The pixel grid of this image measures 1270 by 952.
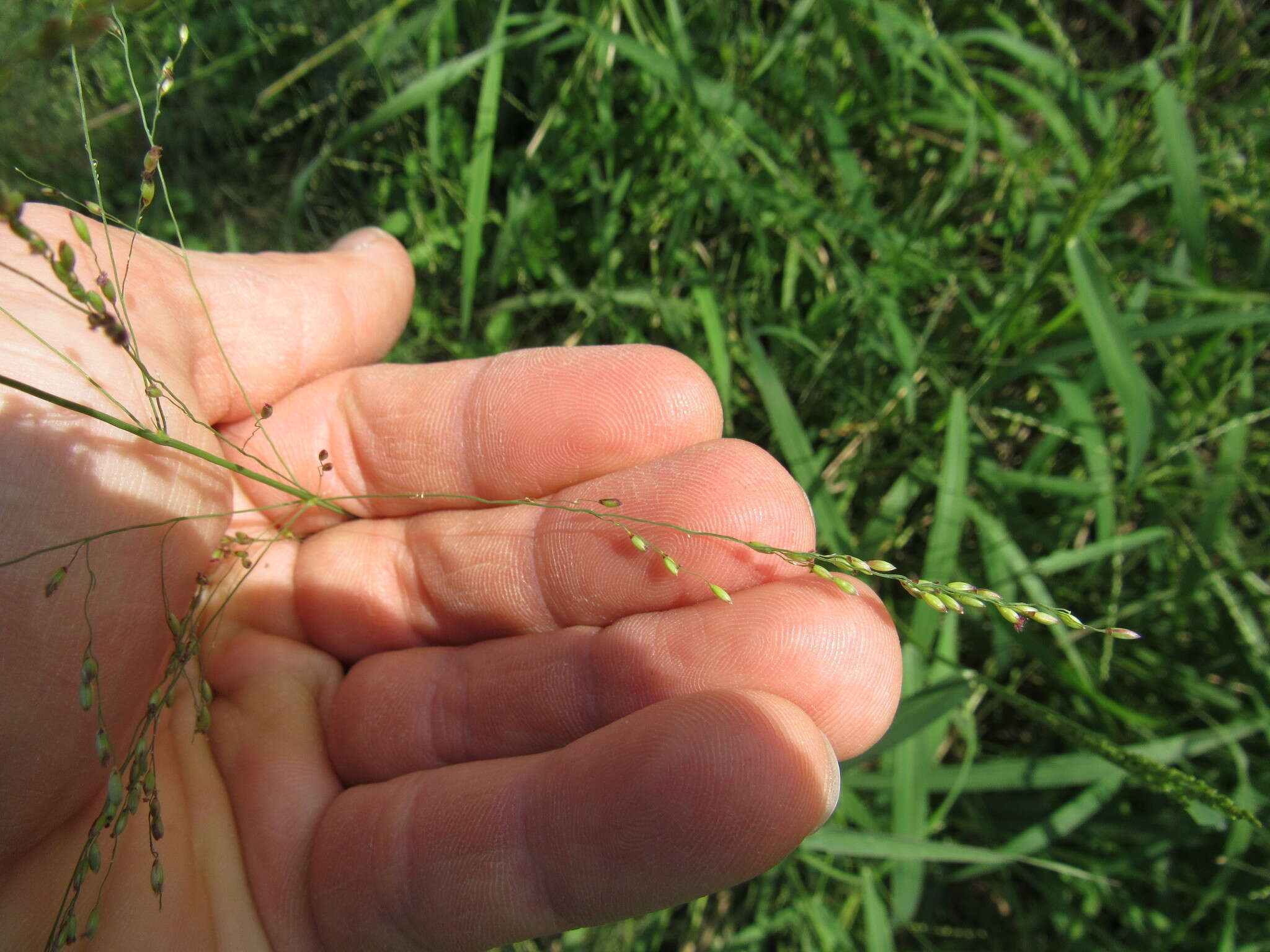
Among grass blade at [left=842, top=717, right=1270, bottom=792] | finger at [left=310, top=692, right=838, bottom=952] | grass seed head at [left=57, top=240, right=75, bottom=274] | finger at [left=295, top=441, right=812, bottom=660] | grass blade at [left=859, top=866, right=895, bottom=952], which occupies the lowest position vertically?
grass blade at [left=859, top=866, right=895, bottom=952]

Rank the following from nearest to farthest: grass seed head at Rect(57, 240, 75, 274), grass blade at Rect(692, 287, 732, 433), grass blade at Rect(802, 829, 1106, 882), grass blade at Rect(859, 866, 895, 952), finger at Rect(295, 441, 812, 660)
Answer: grass seed head at Rect(57, 240, 75, 274), finger at Rect(295, 441, 812, 660), grass blade at Rect(802, 829, 1106, 882), grass blade at Rect(859, 866, 895, 952), grass blade at Rect(692, 287, 732, 433)

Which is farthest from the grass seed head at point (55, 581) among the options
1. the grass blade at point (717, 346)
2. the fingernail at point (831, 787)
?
the grass blade at point (717, 346)

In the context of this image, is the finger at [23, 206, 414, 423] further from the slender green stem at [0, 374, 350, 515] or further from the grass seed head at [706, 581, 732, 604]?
the grass seed head at [706, 581, 732, 604]

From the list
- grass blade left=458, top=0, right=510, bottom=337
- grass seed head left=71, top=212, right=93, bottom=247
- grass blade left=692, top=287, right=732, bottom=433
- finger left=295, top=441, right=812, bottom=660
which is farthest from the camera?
grass blade left=458, top=0, right=510, bottom=337

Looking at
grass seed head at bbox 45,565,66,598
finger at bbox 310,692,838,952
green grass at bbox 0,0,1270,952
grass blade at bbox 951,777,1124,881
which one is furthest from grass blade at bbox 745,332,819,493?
grass seed head at bbox 45,565,66,598

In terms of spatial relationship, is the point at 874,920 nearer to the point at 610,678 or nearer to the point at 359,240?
the point at 610,678

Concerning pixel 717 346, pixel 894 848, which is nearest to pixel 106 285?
pixel 717 346
